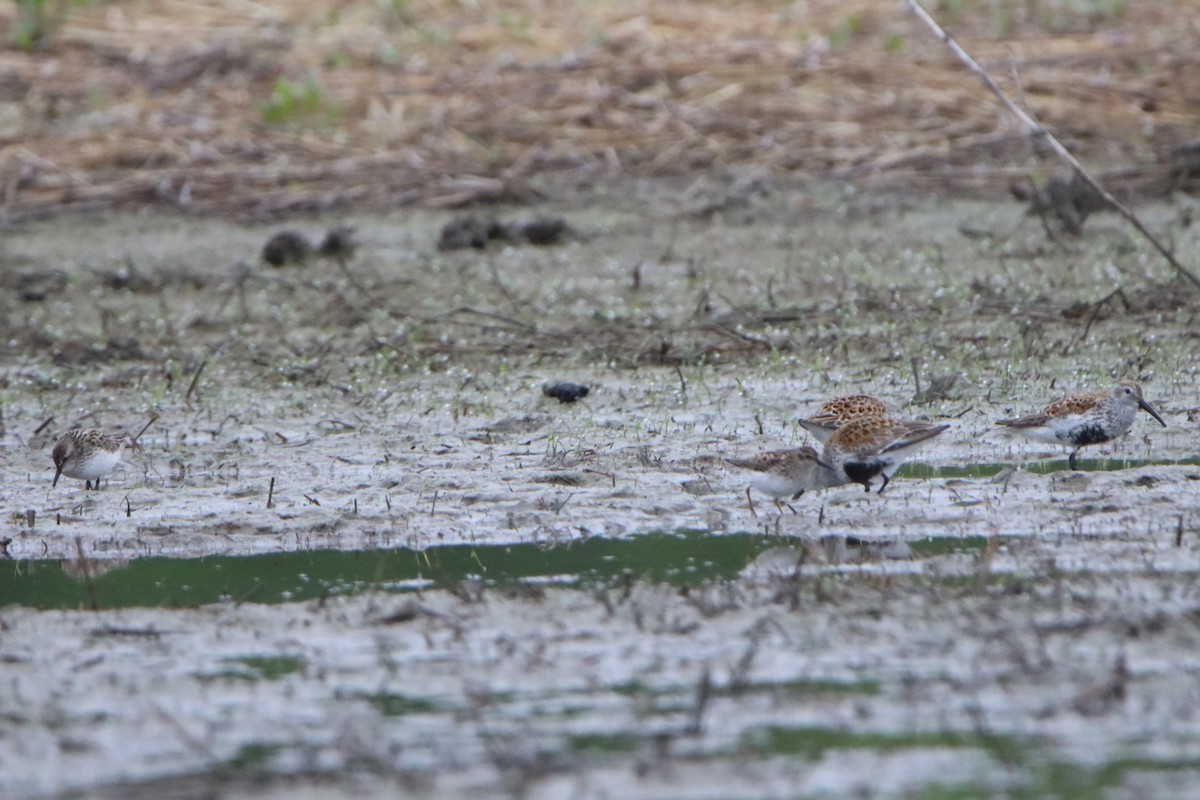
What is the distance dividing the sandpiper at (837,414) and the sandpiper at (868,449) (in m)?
0.41

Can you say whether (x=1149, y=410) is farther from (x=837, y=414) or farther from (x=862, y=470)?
(x=862, y=470)

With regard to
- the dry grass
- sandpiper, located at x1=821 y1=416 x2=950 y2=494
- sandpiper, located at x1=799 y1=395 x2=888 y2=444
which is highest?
sandpiper, located at x1=821 y1=416 x2=950 y2=494

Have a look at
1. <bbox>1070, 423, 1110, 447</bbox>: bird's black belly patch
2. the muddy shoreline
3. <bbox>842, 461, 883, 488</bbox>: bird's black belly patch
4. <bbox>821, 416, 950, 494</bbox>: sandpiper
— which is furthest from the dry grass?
<bbox>842, 461, 883, 488</bbox>: bird's black belly patch

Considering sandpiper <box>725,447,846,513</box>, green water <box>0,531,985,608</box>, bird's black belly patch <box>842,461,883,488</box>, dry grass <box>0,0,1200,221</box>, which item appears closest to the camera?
green water <box>0,531,985,608</box>

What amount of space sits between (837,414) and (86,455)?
3341 mm

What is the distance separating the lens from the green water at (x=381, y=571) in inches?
266

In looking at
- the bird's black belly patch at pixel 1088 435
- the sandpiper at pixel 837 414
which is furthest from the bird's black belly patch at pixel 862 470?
the bird's black belly patch at pixel 1088 435

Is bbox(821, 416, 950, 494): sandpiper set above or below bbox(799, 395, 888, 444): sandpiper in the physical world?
above

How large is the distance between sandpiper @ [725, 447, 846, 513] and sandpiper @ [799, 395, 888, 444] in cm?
51

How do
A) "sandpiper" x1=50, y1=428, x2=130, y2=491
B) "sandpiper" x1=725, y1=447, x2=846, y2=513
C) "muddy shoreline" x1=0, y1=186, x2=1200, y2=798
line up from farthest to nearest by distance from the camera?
"sandpiper" x1=50, y1=428, x2=130, y2=491 → "sandpiper" x1=725, y1=447, x2=846, y2=513 → "muddy shoreline" x1=0, y1=186, x2=1200, y2=798

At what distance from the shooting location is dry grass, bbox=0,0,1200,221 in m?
15.6

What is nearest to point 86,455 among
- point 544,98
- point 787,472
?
point 787,472

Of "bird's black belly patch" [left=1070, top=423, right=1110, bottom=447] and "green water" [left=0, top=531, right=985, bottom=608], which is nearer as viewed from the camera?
"green water" [left=0, top=531, right=985, bottom=608]

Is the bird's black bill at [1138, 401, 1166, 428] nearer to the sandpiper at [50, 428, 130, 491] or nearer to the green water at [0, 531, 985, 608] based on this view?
the green water at [0, 531, 985, 608]
